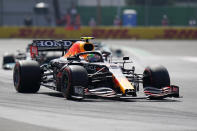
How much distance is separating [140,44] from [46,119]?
4206 cm

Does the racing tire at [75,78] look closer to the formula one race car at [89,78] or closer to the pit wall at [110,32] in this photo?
the formula one race car at [89,78]

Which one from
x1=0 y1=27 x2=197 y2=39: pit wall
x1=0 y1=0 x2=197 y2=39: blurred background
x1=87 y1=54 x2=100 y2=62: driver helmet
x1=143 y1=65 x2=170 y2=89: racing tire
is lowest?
x1=143 y1=65 x2=170 y2=89: racing tire

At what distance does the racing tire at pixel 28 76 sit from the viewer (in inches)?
616

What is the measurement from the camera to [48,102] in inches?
541

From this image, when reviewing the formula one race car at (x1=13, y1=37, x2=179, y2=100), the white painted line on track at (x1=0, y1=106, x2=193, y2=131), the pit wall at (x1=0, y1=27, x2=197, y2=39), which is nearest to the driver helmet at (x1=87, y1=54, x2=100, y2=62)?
the formula one race car at (x1=13, y1=37, x2=179, y2=100)

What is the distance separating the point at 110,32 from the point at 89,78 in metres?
43.3

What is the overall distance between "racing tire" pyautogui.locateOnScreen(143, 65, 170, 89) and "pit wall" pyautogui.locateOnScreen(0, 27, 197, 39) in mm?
41352

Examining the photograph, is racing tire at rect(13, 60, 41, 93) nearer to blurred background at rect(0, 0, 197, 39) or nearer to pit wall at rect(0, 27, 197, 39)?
pit wall at rect(0, 27, 197, 39)

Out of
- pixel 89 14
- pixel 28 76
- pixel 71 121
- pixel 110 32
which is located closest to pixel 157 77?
pixel 28 76

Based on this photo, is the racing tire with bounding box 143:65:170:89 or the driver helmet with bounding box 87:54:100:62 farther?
the driver helmet with bounding box 87:54:100:62

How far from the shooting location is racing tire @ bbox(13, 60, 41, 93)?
15648 mm

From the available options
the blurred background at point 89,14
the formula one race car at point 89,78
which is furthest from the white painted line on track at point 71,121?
the blurred background at point 89,14

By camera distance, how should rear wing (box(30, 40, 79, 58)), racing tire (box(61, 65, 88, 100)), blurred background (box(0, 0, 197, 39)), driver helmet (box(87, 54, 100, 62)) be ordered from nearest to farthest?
1. racing tire (box(61, 65, 88, 100))
2. driver helmet (box(87, 54, 100, 62))
3. rear wing (box(30, 40, 79, 58))
4. blurred background (box(0, 0, 197, 39))

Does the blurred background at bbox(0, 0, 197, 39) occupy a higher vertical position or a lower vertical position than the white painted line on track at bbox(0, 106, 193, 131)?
higher
